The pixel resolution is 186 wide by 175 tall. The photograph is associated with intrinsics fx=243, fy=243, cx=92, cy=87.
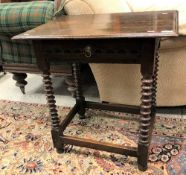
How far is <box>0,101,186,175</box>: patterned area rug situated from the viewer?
3.94ft

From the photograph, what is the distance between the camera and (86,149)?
134 cm

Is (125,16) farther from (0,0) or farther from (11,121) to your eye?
(0,0)

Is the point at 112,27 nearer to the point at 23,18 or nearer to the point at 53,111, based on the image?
the point at 53,111

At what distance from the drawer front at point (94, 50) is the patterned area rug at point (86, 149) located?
539 mm

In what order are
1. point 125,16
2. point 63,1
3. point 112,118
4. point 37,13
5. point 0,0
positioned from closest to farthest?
point 125,16, point 63,1, point 37,13, point 112,118, point 0,0

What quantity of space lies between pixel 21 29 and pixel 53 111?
2.13 ft

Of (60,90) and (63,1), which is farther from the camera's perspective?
(60,90)

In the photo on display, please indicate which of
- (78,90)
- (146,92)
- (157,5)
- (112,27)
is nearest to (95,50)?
(112,27)

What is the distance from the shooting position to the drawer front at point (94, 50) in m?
0.95

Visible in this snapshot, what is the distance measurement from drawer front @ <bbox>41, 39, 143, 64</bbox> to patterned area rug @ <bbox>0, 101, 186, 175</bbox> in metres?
0.54

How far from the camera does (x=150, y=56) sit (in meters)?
0.95

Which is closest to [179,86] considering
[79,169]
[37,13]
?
[79,169]

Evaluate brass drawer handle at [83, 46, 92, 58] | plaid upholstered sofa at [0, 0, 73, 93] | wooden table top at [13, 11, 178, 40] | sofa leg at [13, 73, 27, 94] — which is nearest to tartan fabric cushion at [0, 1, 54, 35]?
plaid upholstered sofa at [0, 0, 73, 93]

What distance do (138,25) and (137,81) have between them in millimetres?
565
